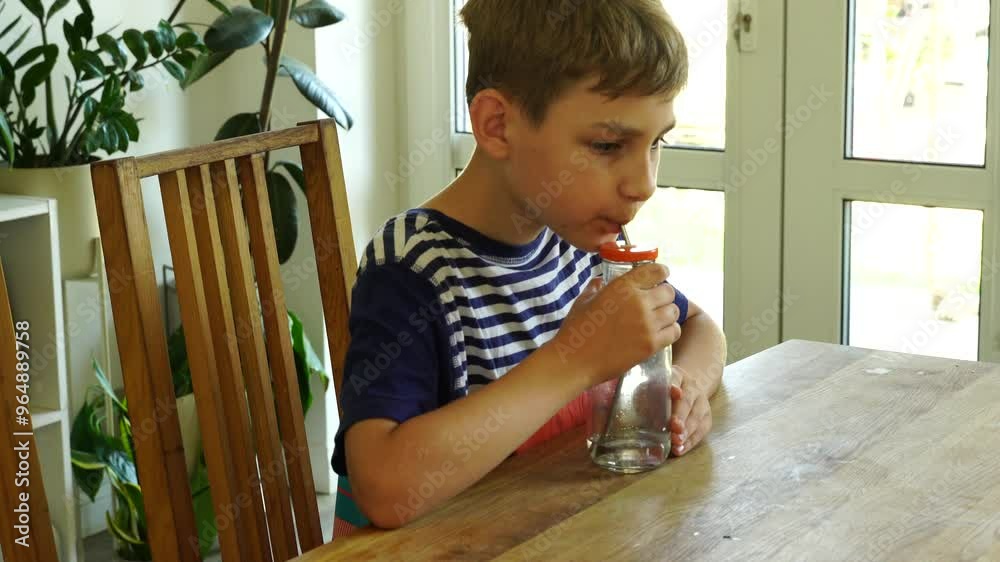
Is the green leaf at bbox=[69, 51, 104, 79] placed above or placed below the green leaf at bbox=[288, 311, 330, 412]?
above

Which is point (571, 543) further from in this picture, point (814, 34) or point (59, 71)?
point (59, 71)

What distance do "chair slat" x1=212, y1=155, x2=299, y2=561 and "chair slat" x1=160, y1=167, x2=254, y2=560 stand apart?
51mm

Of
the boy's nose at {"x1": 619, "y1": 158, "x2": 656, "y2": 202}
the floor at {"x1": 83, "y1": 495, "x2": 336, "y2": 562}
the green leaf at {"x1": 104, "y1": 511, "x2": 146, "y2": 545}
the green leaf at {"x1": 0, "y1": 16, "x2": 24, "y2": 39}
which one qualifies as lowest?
the floor at {"x1": 83, "y1": 495, "x2": 336, "y2": 562}

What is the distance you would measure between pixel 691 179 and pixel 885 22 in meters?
0.51

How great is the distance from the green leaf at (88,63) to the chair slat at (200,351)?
3.72 feet

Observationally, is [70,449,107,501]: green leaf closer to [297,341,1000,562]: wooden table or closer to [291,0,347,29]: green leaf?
[291,0,347,29]: green leaf

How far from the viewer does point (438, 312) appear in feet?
3.91

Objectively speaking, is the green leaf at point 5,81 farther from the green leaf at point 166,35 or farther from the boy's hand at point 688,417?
the boy's hand at point 688,417

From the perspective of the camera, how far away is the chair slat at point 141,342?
3.84 ft

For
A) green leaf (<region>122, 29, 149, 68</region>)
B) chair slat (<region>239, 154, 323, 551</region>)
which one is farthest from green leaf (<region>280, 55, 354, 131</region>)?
chair slat (<region>239, 154, 323, 551</region>)

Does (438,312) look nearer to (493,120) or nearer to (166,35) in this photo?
(493,120)

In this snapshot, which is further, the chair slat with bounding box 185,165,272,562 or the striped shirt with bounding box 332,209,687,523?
the chair slat with bounding box 185,165,272,562

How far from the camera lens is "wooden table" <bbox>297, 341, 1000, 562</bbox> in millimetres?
965

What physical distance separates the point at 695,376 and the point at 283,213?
1.43 meters
